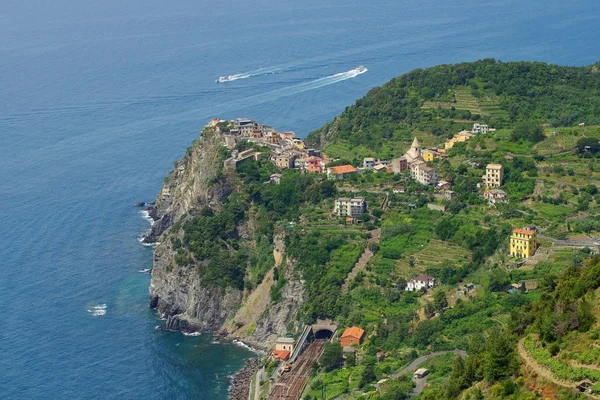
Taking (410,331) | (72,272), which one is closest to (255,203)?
(72,272)

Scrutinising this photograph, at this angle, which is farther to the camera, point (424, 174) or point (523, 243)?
point (424, 174)

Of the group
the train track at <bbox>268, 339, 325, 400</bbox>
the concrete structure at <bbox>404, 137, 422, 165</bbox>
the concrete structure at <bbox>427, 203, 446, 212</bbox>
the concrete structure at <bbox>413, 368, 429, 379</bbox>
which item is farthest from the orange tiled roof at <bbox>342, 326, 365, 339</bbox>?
the concrete structure at <bbox>404, 137, 422, 165</bbox>

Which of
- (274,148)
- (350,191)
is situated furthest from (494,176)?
(274,148)

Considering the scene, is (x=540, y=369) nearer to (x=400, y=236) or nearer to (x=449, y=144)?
(x=400, y=236)

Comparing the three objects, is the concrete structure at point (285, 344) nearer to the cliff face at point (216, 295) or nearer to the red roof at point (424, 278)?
the cliff face at point (216, 295)

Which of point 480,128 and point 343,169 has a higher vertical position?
point 480,128

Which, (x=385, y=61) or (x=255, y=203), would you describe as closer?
(x=255, y=203)

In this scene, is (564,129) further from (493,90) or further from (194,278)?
(194,278)
